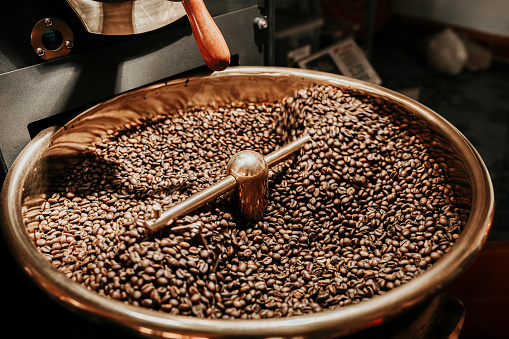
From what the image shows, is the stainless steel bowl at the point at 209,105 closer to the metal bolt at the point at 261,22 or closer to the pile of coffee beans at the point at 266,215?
the pile of coffee beans at the point at 266,215

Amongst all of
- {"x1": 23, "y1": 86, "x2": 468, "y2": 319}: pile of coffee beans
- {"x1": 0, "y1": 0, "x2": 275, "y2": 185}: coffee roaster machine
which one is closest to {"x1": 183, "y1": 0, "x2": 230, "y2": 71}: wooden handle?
{"x1": 0, "y1": 0, "x2": 275, "y2": 185}: coffee roaster machine

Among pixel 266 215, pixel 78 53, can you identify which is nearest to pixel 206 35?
pixel 78 53

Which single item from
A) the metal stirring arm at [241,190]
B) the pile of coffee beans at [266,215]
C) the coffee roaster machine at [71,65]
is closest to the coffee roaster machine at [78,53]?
the coffee roaster machine at [71,65]

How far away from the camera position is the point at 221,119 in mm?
1239

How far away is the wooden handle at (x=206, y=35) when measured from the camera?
0.92 metres

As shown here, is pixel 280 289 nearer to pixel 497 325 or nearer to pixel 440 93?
pixel 497 325

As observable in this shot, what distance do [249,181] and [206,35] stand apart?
0.33 metres

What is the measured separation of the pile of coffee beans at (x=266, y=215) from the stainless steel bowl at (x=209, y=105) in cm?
4

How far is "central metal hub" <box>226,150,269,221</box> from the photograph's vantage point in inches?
36.0

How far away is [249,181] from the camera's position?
0.92 metres

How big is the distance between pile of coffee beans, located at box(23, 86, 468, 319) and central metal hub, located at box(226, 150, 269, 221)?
40mm

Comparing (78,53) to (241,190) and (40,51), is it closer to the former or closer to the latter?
(40,51)

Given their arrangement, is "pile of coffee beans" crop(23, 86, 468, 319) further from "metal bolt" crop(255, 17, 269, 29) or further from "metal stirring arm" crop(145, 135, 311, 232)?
"metal bolt" crop(255, 17, 269, 29)

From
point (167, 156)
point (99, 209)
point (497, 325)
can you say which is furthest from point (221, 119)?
point (497, 325)
